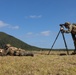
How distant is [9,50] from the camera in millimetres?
33000

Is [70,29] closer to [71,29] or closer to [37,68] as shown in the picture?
[71,29]

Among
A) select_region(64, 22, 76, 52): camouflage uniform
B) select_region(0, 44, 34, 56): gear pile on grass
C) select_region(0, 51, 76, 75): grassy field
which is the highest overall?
select_region(64, 22, 76, 52): camouflage uniform

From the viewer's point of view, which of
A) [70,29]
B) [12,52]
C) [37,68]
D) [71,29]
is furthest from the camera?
[71,29]

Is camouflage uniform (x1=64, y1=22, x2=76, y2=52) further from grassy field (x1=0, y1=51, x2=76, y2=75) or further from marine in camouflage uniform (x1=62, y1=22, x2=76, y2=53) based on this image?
grassy field (x1=0, y1=51, x2=76, y2=75)

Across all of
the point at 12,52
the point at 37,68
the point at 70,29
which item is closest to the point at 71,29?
the point at 70,29

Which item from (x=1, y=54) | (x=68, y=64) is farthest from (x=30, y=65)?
(x=1, y=54)

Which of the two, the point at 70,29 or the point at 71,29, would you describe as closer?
the point at 70,29

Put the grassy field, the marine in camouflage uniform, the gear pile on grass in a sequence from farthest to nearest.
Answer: the marine in camouflage uniform < the gear pile on grass < the grassy field

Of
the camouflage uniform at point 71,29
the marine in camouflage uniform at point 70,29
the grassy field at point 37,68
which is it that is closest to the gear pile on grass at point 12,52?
the marine in camouflage uniform at point 70,29

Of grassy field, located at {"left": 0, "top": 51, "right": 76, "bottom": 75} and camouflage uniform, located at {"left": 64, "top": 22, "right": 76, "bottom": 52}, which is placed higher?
camouflage uniform, located at {"left": 64, "top": 22, "right": 76, "bottom": 52}

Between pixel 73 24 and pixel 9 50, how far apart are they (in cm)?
950

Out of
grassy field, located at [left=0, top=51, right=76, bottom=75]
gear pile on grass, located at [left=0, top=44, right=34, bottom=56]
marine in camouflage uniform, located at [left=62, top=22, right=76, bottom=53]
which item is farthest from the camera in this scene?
marine in camouflage uniform, located at [left=62, top=22, right=76, bottom=53]

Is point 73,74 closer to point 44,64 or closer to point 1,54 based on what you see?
point 44,64

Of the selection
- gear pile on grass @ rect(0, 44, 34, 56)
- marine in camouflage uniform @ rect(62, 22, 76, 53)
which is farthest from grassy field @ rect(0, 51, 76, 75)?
marine in camouflage uniform @ rect(62, 22, 76, 53)
